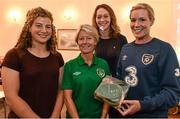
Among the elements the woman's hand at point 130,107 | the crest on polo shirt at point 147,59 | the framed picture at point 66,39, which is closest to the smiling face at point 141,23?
the crest on polo shirt at point 147,59

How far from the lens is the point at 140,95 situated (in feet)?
5.84

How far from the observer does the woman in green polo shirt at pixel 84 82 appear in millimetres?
1857

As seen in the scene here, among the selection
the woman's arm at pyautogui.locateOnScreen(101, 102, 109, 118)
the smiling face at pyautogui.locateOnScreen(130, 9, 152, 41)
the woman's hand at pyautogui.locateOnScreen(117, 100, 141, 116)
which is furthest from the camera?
the woman's arm at pyautogui.locateOnScreen(101, 102, 109, 118)

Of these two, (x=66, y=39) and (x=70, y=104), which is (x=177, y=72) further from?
(x=66, y=39)

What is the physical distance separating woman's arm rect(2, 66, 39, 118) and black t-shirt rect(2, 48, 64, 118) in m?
0.03

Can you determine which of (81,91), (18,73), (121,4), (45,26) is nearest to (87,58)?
(81,91)

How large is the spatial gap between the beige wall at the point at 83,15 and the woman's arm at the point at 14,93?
460 centimetres

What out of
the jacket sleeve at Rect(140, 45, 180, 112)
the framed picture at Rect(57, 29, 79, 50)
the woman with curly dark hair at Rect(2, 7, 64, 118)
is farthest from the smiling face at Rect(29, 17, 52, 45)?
the framed picture at Rect(57, 29, 79, 50)

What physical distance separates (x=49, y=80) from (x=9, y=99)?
29 cm

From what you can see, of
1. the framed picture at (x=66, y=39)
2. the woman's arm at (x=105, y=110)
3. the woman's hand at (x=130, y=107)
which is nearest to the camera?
the woman's hand at (x=130, y=107)

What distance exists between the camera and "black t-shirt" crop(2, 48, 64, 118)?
1.73 metres

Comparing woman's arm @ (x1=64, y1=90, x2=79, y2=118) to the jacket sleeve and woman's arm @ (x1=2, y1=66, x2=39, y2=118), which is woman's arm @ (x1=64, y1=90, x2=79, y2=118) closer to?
woman's arm @ (x1=2, y1=66, x2=39, y2=118)

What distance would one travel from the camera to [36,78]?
175 centimetres

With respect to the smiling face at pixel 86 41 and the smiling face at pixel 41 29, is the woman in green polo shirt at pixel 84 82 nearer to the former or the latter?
the smiling face at pixel 86 41
